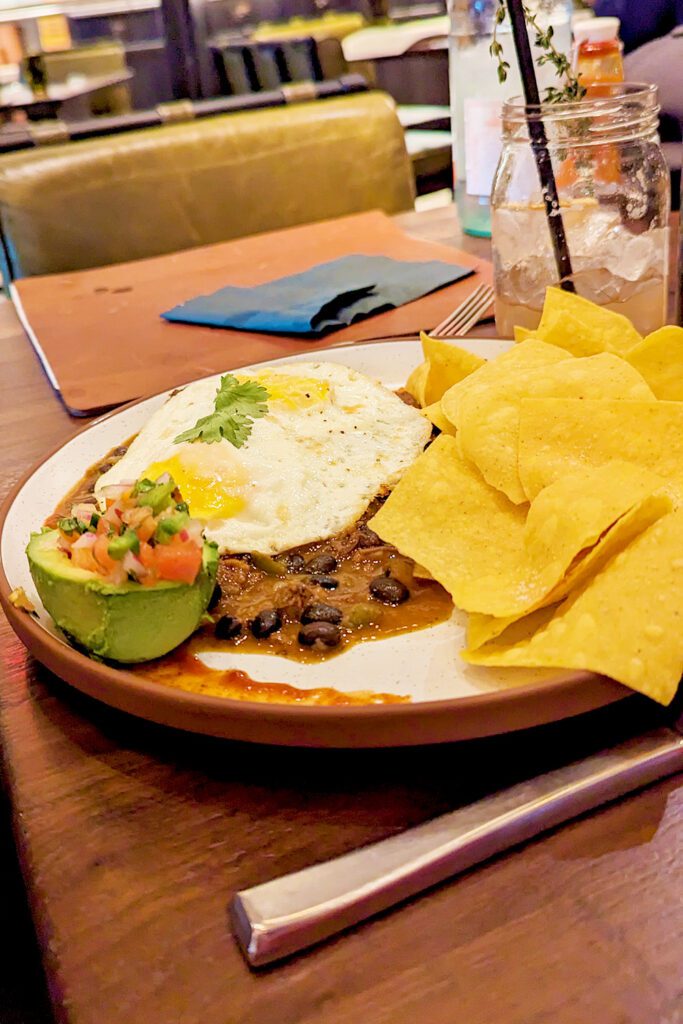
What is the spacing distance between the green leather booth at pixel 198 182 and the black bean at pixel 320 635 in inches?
106

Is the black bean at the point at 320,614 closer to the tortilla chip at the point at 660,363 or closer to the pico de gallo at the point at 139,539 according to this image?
the pico de gallo at the point at 139,539

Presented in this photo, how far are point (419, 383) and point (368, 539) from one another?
483mm

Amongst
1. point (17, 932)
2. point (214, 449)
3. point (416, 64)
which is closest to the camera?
point (214, 449)

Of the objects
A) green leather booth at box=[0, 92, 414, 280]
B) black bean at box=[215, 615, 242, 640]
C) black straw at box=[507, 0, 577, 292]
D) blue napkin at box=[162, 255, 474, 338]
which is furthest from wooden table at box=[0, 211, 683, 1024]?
green leather booth at box=[0, 92, 414, 280]

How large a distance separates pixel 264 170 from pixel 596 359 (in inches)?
106

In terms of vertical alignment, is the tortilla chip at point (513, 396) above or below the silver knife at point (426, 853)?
above

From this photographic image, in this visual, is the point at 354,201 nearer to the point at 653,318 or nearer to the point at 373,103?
the point at 373,103

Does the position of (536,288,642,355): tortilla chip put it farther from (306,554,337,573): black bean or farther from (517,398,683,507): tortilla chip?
(306,554,337,573): black bean

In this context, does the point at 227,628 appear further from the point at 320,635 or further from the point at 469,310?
the point at 469,310

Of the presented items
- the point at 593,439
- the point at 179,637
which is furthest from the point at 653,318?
the point at 179,637

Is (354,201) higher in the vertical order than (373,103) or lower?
lower

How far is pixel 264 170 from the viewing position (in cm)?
362

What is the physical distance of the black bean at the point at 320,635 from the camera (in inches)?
40.1

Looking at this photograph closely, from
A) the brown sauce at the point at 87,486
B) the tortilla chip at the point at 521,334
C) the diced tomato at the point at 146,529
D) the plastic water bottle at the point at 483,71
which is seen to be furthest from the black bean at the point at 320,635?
the plastic water bottle at the point at 483,71
